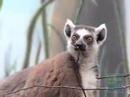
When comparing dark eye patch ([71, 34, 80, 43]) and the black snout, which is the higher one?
dark eye patch ([71, 34, 80, 43])

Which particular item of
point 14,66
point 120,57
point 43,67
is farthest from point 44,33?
point 43,67

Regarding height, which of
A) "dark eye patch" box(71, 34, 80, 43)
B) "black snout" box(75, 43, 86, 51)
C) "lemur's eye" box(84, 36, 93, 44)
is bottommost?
"black snout" box(75, 43, 86, 51)

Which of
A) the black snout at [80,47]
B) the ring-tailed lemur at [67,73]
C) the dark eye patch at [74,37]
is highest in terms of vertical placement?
the dark eye patch at [74,37]

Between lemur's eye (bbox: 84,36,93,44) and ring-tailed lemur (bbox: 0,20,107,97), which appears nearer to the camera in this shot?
ring-tailed lemur (bbox: 0,20,107,97)

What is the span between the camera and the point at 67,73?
261cm

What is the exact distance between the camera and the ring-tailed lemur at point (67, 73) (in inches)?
101

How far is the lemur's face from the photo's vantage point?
8.63 feet

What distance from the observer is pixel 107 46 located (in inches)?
156

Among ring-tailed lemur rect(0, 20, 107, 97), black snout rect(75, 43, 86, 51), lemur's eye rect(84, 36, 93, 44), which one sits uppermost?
lemur's eye rect(84, 36, 93, 44)

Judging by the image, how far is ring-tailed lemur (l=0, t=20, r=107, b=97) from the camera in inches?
101

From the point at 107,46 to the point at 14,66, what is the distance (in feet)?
2.30

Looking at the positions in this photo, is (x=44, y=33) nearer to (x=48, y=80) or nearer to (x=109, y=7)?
(x=109, y=7)

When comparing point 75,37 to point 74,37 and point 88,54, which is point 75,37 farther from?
point 88,54

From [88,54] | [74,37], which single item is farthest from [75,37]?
[88,54]
